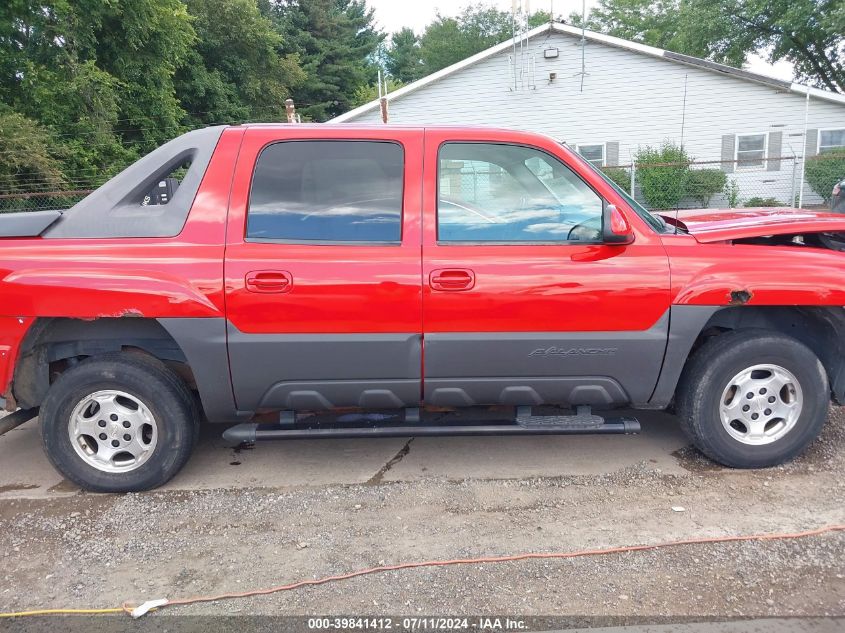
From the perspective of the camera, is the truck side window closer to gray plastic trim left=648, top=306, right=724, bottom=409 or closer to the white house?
gray plastic trim left=648, top=306, right=724, bottom=409

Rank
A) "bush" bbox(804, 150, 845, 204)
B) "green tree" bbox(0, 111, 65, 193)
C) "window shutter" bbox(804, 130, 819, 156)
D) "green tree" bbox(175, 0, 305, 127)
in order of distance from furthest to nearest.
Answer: "green tree" bbox(175, 0, 305, 127) < "window shutter" bbox(804, 130, 819, 156) < "green tree" bbox(0, 111, 65, 193) < "bush" bbox(804, 150, 845, 204)

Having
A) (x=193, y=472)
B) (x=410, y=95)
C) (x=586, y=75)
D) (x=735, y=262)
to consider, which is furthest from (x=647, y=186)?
(x=193, y=472)

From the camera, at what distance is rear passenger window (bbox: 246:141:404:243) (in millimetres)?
3383

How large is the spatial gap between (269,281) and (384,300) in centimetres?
60

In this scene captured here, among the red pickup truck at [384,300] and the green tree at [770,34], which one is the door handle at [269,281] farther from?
the green tree at [770,34]

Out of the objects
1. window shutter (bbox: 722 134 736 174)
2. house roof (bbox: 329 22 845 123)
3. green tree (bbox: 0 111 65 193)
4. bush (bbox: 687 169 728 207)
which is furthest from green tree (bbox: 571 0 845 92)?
green tree (bbox: 0 111 65 193)

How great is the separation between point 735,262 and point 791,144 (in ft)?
53.6

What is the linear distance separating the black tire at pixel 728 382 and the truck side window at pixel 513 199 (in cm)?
99

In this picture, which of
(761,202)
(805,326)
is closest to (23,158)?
(805,326)

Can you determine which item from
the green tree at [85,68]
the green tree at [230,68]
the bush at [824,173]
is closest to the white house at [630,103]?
the bush at [824,173]

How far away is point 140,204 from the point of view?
3.48 metres

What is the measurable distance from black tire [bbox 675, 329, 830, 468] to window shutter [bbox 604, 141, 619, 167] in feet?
50.4

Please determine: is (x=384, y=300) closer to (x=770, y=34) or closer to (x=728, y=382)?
(x=728, y=382)

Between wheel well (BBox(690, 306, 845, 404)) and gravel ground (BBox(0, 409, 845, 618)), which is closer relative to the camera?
gravel ground (BBox(0, 409, 845, 618))
